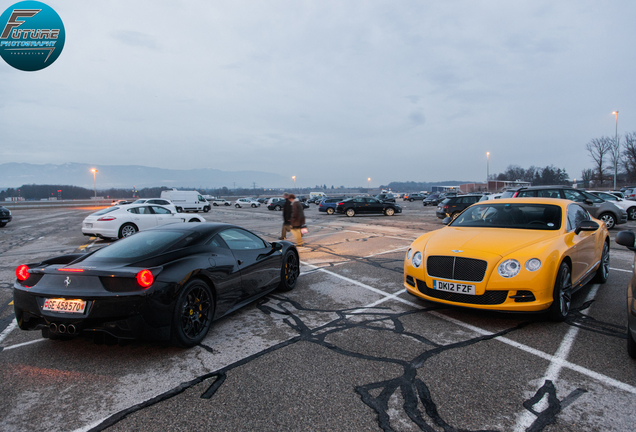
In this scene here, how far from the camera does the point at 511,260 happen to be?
3.99 meters

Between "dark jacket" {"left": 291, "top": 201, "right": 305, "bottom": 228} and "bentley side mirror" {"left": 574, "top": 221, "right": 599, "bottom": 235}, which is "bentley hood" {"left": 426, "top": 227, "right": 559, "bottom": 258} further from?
"dark jacket" {"left": 291, "top": 201, "right": 305, "bottom": 228}

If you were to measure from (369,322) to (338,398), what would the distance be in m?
1.71

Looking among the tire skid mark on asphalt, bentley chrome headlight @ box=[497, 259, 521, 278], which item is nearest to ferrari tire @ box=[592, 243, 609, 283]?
bentley chrome headlight @ box=[497, 259, 521, 278]

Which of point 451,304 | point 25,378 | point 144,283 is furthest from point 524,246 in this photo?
point 25,378

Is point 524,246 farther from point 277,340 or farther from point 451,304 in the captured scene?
point 277,340

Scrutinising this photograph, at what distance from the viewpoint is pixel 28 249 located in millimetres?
10930

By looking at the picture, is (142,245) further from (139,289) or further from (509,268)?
(509,268)

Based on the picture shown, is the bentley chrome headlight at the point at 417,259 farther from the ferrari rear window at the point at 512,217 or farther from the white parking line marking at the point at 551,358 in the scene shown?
the ferrari rear window at the point at 512,217

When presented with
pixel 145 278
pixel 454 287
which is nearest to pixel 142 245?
pixel 145 278

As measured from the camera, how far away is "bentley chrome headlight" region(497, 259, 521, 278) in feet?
12.8

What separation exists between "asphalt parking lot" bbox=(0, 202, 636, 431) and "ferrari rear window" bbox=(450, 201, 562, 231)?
1.24 m

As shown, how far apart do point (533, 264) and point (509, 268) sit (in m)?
0.27

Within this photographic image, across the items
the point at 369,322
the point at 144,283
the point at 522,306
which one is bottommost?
the point at 369,322

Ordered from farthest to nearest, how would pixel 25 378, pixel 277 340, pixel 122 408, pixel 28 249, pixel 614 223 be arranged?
pixel 614 223, pixel 28 249, pixel 277 340, pixel 25 378, pixel 122 408
